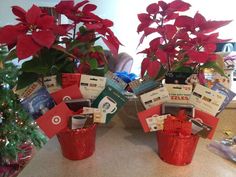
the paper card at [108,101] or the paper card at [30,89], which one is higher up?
the paper card at [30,89]

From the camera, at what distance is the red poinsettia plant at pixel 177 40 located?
0.54 meters

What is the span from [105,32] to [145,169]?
0.35 m

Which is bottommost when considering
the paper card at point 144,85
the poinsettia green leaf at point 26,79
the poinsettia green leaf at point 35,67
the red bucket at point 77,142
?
the red bucket at point 77,142

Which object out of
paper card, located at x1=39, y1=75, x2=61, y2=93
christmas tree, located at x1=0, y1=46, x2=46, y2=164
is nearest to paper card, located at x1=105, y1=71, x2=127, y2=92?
paper card, located at x1=39, y1=75, x2=61, y2=93

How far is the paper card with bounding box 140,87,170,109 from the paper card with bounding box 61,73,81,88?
164 millimetres

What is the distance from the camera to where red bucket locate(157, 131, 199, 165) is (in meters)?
0.55

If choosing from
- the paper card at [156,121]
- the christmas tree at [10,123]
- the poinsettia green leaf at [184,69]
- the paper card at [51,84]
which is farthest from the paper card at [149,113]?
the christmas tree at [10,123]

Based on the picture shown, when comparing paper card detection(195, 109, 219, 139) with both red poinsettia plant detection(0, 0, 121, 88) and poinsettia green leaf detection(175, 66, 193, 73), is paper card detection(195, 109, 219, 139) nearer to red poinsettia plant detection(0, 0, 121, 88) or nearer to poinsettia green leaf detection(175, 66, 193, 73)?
poinsettia green leaf detection(175, 66, 193, 73)

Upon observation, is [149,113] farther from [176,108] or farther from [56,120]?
[56,120]

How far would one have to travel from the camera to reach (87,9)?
0.58 m

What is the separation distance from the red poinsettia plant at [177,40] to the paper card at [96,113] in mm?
155

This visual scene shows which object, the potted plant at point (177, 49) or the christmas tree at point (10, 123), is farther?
the christmas tree at point (10, 123)

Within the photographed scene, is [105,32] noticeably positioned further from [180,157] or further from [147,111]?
[180,157]

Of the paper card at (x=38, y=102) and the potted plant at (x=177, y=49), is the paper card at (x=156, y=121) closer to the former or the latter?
the potted plant at (x=177, y=49)
